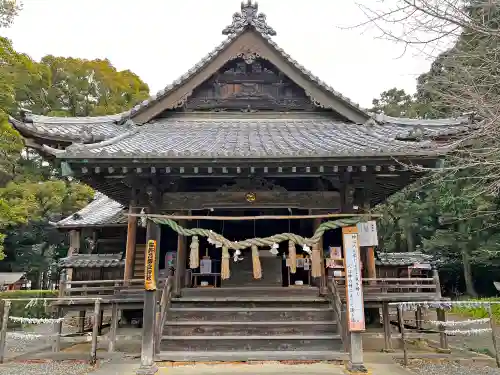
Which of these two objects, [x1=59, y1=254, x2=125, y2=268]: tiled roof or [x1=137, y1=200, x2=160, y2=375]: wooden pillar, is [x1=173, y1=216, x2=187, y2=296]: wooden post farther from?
[x1=59, y1=254, x2=125, y2=268]: tiled roof

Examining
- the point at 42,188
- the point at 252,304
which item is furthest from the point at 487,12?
the point at 42,188

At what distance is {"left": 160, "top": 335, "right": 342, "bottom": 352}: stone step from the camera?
27.3ft

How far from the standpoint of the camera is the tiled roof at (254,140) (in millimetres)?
7625

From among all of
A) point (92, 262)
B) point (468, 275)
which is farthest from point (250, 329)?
point (468, 275)

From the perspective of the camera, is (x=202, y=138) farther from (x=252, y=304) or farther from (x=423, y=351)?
(x=423, y=351)

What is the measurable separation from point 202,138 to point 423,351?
825 centimetres

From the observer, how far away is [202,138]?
31.1ft

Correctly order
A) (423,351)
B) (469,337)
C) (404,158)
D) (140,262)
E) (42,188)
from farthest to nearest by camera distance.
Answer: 1. (42,188)
2. (469,337)
3. (140,262)
4. (423,351)
5. (404,158)

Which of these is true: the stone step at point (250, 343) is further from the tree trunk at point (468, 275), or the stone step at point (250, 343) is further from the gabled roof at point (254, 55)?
the tree trunk at point (468, 275)

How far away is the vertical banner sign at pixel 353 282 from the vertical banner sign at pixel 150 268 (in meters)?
4.06

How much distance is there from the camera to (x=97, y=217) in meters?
Result: 16.5

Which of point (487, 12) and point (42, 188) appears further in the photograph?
point (42, 188)

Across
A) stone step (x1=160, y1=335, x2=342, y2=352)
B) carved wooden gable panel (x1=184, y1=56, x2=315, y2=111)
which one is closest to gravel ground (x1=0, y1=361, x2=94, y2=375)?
stone step (x1=160, y1=335, x2=342, y2=352)

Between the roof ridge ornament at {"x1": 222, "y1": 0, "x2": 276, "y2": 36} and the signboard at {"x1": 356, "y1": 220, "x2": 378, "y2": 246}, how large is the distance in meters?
5.96
